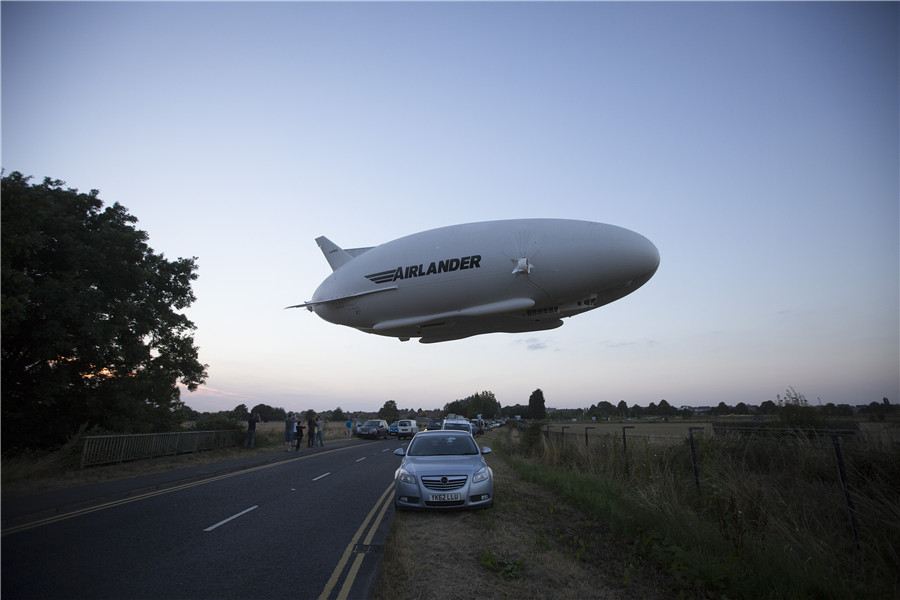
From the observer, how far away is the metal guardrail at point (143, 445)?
15.5 m

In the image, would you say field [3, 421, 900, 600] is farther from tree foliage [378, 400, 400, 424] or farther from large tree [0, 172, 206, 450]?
tree foliage [378, 400, 400, 424]

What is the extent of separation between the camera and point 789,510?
585cm

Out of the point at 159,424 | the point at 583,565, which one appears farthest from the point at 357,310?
the point at 159,424

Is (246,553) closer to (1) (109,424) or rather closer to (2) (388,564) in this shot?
(2) (388,564)

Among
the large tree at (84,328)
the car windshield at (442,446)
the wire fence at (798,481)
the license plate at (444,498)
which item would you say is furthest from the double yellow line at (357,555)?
the large tree at (84,328)

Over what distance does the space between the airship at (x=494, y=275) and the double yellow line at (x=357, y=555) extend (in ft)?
12.6

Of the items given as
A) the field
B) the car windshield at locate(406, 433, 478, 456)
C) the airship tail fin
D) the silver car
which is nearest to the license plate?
the silver car

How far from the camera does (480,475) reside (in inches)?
348

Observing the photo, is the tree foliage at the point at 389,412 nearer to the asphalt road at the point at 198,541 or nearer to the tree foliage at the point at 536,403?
the tree foliage at the point at 536,403

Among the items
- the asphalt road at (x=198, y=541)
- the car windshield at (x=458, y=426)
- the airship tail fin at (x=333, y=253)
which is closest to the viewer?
the asphalt road at (x=198, y=541)

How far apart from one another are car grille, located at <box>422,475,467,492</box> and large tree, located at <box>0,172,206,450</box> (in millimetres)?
12230

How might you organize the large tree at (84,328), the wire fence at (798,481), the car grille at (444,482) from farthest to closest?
1. the large tree at (84,328)
2. the car grille at (444,482)
3. the wire fence at (798,481)

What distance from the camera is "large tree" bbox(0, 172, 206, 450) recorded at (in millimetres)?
15086

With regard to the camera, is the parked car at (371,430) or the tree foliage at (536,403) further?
the tree foliage at (536,403)
